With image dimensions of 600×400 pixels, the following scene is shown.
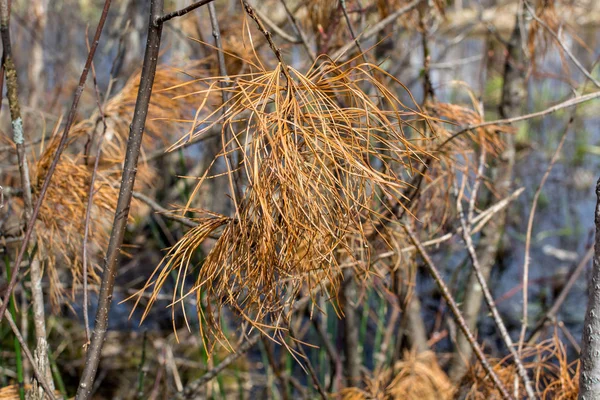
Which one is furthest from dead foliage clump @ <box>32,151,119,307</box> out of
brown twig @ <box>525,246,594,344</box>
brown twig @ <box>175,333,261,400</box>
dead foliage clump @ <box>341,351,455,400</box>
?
brown twig @ <box>525,246,594,344</box>

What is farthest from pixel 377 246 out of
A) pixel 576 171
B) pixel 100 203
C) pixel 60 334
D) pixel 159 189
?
A: pixel 576 171

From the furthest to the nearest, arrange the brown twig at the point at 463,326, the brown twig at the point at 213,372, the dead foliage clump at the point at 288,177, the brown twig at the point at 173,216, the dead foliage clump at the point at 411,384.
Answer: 1. the dead foliage clump at the point at 411,384
2. the brown twig at the point at 213,372
3. the brown twig at the point at 463,326
4. the brown twig at the point at 173,216
5. the dead foliage clump at the point at 288,177

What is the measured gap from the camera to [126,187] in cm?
64

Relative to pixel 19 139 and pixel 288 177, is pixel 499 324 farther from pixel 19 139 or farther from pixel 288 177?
pixel 19 139

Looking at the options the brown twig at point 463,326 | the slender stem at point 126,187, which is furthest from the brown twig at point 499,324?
the slender stem at point 126,187

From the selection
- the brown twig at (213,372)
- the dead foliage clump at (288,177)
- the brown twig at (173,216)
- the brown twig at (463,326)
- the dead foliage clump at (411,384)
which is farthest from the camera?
the dead foliage clump at (411,384)

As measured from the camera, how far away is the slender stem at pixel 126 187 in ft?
2.03

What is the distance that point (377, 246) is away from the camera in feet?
3.99

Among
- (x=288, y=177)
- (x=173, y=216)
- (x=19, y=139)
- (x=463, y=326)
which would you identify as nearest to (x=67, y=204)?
(x=19, y=139)

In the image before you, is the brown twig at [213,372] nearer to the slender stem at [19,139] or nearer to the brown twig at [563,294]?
the slender stem at [19,139]

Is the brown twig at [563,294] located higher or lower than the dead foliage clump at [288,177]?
lower

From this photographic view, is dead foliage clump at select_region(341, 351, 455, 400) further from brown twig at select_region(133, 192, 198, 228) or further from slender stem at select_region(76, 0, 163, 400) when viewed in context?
slender stem at select_region(76, 0, 163, 400)

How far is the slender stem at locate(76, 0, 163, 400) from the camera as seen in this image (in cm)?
62

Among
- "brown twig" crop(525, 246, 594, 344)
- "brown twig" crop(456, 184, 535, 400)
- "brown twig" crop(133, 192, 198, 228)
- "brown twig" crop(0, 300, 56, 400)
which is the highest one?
"brown twig" crop(133, 192, 198, 228)
